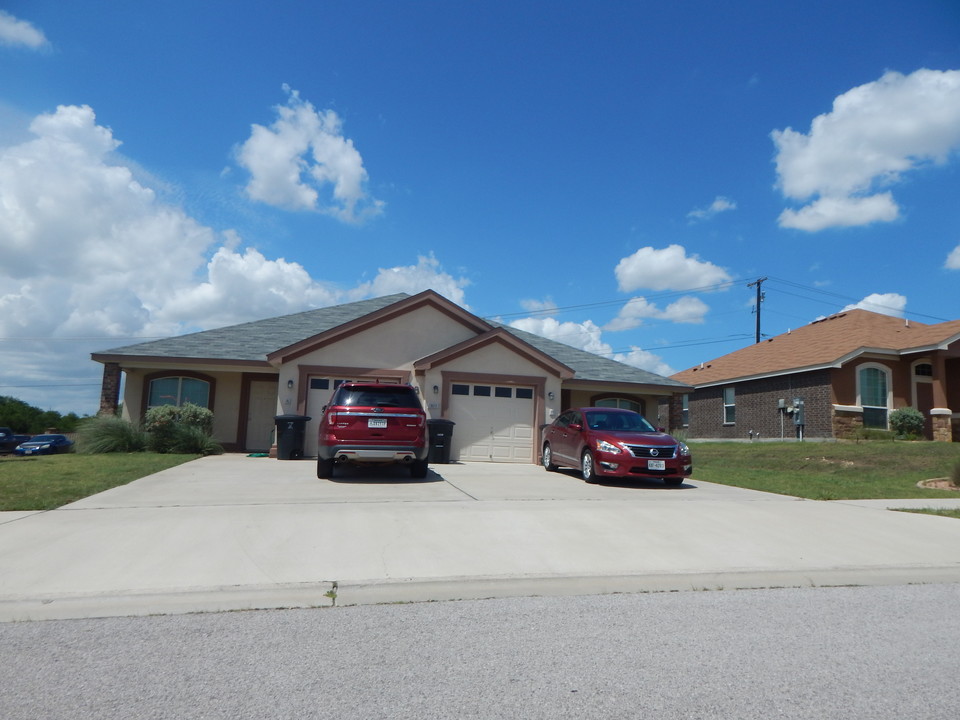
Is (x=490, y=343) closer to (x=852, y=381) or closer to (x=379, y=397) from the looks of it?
(x=379, y=397)

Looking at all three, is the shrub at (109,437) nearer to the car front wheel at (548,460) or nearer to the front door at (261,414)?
the front door at (261,414)

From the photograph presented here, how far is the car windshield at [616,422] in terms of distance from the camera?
14.1m

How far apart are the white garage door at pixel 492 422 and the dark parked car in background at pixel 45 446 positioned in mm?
17766

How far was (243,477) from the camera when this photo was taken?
1261 cm

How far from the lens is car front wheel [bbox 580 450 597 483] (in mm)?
13443

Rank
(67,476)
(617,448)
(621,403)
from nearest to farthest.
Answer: (67,476)
(617,448)
(621,403)

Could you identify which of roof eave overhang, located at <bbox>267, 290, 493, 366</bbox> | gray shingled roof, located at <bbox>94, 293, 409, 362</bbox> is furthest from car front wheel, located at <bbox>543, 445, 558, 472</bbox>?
gray shingled roof, located at <bbox>94, 293, 409, 362</bbox>

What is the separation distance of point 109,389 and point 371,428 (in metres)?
11.3

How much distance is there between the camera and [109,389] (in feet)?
63.1

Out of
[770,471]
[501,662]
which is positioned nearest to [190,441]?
[770,471]

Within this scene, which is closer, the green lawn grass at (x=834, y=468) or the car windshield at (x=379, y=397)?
the car windshield at (x=379, y=397)

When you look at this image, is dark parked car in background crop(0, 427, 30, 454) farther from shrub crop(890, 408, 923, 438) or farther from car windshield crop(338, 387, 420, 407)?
shrub crop(890, 408, 923, 438)

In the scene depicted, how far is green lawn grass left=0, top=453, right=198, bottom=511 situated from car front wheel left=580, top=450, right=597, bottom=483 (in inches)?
327

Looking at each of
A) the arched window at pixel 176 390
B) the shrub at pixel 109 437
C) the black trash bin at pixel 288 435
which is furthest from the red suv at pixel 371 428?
the arched window at pixel 176 390
